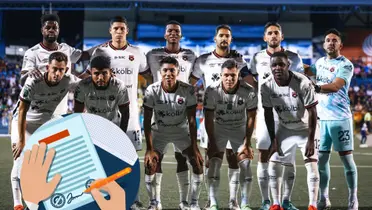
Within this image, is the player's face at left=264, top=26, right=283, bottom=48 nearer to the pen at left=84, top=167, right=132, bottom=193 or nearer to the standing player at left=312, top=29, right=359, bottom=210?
the standing player at left=312, top=29, right=359, bottom=210

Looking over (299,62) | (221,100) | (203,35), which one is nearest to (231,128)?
(221,100)

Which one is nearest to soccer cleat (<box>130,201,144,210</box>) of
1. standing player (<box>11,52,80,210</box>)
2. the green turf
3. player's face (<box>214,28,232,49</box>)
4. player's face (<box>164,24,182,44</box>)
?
the green turf


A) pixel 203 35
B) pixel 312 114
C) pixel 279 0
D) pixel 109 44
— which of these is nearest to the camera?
pixel 312 114

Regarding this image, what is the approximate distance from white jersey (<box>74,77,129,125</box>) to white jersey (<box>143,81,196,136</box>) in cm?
30

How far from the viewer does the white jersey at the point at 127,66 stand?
20.3ft

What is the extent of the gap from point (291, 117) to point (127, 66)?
2006 millimetres

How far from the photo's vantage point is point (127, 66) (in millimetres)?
6230

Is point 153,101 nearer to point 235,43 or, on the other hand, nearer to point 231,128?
point 231,128

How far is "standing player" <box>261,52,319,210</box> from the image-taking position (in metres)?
5.69

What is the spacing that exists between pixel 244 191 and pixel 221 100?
1083mm

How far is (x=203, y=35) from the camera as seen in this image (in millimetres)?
27453

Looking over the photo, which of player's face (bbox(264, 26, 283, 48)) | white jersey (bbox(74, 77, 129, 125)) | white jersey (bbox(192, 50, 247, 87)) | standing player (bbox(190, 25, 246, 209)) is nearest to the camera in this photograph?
white jersey (bbox(74, 77, 129, 125))

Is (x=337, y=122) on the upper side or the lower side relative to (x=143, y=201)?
upper

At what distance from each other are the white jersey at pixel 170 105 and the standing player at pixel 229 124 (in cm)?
24
